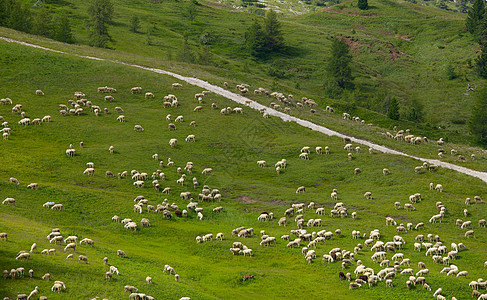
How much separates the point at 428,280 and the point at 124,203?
36658 mm

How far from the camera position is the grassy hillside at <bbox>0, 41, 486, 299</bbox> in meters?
40.8

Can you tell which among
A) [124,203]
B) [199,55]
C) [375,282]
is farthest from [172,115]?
[199,55]

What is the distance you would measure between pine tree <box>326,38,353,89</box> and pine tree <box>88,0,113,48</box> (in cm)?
8222

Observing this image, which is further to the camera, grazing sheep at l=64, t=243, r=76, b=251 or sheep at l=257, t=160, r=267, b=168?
sheep at l=257, t=160, r=267, b=168

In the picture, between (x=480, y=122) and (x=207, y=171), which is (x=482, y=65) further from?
(x=207, y=171)

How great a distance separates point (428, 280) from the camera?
40531 millimetres

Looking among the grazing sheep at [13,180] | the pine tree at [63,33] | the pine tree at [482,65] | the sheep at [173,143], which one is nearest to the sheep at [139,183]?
the grazing sheep at [13,180]

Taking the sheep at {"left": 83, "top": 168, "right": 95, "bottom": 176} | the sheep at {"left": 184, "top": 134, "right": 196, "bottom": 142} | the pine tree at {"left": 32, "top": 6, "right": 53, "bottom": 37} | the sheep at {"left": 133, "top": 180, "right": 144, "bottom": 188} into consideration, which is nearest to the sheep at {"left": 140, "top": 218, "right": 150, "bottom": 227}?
the sheep at {"left": 133, "top": 180, "right": 144, "bottom": 188}

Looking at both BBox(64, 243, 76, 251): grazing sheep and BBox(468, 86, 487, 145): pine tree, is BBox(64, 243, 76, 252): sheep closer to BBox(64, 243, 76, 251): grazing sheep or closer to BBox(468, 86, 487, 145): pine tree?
BBox(64, 243, 76, 251): grazing sheep

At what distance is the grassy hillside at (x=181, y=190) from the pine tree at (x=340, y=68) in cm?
8690

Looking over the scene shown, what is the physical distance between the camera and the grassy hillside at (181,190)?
134ft

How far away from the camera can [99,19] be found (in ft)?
595

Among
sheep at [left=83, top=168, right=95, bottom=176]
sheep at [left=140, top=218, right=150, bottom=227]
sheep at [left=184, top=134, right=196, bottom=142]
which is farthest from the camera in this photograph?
sheep at [left=184, top=134, right=196, bottom=142]

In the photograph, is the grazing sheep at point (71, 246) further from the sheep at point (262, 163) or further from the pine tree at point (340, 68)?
the pine tree at point (340, 68)
